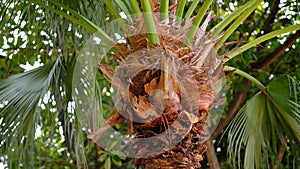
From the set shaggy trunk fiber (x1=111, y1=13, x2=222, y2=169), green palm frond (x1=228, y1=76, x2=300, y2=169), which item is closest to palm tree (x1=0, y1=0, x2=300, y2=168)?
shaggy trunk fiber (x1=111, y1=13, x2=222, y2=169)

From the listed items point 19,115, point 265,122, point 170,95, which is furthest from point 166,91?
point 265,122

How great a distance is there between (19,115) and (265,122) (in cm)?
A: 93

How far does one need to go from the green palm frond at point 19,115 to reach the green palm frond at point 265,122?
27.8 inches

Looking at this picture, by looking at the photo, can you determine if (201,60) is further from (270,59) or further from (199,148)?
(270,59)

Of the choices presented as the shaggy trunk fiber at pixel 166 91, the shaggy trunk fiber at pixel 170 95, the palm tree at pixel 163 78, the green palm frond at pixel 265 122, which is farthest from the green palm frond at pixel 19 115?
the green palm frond at pixel 265 122

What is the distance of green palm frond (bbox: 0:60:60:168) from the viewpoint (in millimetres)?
1500

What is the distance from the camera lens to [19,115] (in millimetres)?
1545

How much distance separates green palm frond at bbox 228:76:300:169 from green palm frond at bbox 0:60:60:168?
2.31ft

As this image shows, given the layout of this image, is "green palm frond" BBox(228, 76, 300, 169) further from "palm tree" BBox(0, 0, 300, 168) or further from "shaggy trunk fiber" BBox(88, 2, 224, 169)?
"shaggy trunk fiber" BBox(88, 2, 224, 169)

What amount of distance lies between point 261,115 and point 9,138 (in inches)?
36.8

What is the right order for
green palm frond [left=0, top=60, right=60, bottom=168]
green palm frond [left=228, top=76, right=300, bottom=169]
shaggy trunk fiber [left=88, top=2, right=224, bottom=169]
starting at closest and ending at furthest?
→ 1. shaggy trunk fiber [left=88, top=2, right=224, bottom=169]
2. green palm frond [left=0, top=60, right=60, bottom=168]
3. green palm frond [left=228, top=76, right=300, bottom=169]

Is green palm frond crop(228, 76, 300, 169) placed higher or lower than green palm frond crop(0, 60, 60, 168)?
lower

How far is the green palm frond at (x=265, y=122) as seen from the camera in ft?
5.60

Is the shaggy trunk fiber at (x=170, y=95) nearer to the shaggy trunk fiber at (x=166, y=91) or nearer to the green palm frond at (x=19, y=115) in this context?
the shaggy trunk fiber at (x=166, y=91)
